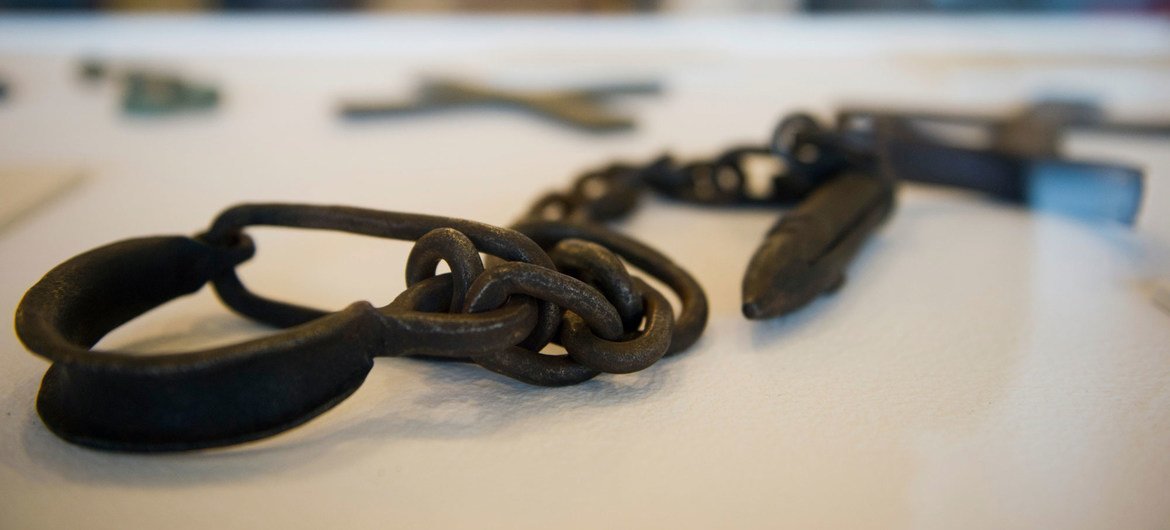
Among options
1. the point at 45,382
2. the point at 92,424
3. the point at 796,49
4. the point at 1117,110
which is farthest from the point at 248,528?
the point at 796,49

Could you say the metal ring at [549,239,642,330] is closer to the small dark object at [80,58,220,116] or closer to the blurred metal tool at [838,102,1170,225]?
the blurred metal tool at [838,102,1170,225]

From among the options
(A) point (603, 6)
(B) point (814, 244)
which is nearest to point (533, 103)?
(B) point (814, 244)

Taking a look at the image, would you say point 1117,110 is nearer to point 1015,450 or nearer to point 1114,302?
point 1114,302

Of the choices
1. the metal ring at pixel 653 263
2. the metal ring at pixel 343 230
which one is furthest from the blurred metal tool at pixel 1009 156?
the metal ring at pixel 343 230

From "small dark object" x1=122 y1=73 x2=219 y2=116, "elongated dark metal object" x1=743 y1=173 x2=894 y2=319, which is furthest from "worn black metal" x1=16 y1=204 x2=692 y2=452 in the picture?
"small dark object" x1=122 y1=73 x2=219 y2=116

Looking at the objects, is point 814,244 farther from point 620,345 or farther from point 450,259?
point 450,259

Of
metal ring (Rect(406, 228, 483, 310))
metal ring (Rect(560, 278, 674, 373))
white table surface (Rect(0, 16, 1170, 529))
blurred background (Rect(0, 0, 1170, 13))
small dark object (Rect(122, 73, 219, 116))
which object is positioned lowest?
white table surface (Rect(0, 16, 1170, 529))

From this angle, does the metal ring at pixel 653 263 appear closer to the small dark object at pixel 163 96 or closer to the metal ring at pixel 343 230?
the metal ring at pixel 343 230
